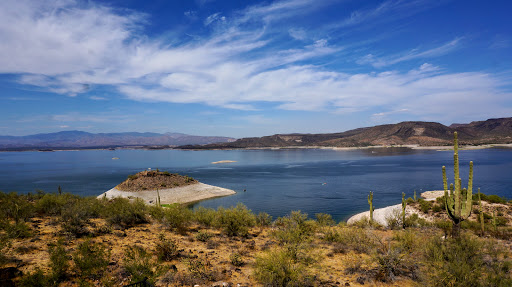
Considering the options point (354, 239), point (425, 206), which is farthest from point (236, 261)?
point (425, 206)

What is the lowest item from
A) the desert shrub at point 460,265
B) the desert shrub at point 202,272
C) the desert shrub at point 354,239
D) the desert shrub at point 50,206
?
the desert shrub at point 354,239

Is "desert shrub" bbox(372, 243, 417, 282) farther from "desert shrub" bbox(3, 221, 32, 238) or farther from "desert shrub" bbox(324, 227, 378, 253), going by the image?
"desert shrub" bbox(3, 221, 32, 238)

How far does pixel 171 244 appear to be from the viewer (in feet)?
37.8

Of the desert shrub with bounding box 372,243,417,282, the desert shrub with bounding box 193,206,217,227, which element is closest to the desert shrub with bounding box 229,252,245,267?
the desert shrub with bounding box 372,243,417,282

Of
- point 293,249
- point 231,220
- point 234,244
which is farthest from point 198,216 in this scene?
point 293,249

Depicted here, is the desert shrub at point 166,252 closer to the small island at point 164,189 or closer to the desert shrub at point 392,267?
the desert shrub at point 392,267

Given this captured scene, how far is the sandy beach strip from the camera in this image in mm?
45825

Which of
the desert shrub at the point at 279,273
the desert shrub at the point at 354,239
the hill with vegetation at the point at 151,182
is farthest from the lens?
the hill with vegetation at the point at 151,182

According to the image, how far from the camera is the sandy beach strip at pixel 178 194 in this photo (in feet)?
150

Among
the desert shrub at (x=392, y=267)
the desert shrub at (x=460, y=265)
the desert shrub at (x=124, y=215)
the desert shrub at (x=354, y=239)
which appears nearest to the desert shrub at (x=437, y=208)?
the desert shrub at (x=354, y=239)

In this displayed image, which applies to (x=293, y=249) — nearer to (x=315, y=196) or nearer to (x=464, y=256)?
(x=464, y=256)

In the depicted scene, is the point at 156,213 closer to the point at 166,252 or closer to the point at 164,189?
the point at 166,252

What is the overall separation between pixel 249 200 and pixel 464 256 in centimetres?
4098

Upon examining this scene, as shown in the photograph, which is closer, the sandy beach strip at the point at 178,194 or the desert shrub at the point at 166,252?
the desert shrub at the point at 166,252
